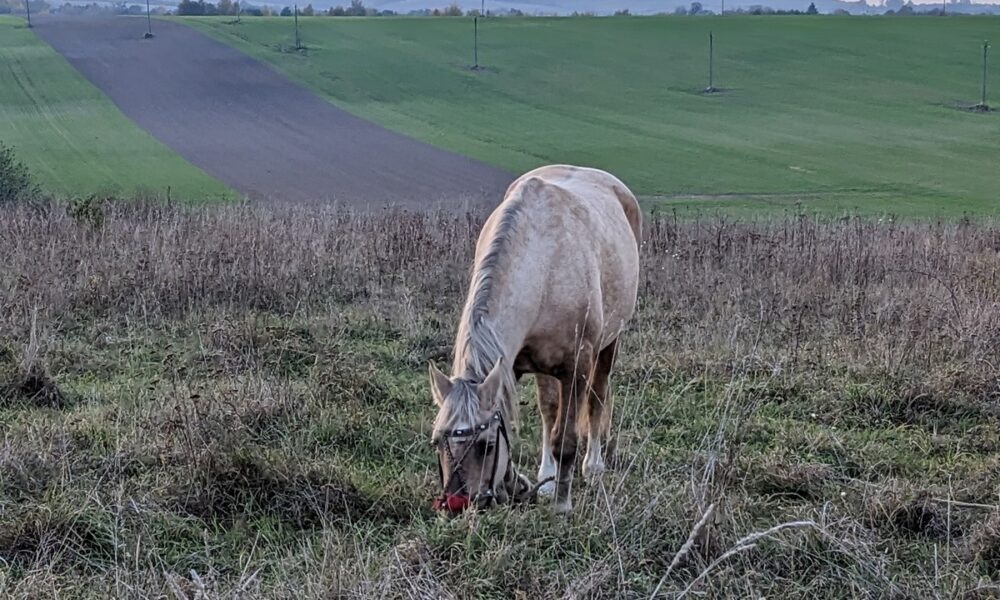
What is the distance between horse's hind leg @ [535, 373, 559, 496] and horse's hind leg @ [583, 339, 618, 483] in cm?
23

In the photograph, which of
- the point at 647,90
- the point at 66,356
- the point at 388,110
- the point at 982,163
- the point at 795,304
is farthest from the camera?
the point at 647,90

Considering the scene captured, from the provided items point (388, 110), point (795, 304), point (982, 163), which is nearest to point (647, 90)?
point (388, 110)

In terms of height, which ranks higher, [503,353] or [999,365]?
[503,353]

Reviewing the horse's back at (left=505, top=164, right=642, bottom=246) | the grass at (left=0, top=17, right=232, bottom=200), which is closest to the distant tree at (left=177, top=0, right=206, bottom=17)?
the grass at (left=0, top=17, right=232, bottom=200)

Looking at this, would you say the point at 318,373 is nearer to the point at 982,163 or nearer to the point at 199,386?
the point at 199,386

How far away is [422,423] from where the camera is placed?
5.67 meters

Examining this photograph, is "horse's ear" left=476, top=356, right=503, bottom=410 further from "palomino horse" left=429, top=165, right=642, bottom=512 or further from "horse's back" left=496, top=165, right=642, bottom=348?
"horse's back" left=496, top=165, right=642, bottom=348

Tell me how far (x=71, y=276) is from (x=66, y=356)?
1.89m

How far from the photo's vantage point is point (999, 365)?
6301 millimetres

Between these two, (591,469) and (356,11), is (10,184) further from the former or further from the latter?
(356,11)

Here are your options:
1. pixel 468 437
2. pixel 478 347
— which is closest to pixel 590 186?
pixel 478 347

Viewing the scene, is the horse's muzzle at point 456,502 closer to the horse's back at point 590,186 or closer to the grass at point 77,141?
→ the horse's back at point 590,186

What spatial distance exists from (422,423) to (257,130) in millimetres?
29694

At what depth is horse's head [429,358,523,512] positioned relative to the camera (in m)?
3.73
